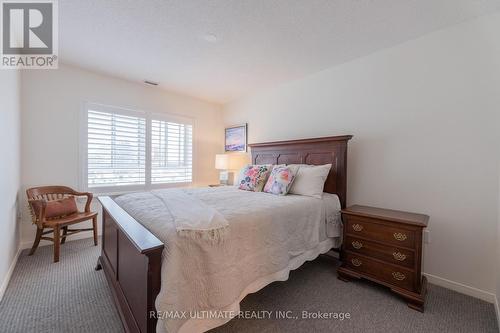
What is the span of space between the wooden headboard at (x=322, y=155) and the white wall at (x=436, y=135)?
212 mm

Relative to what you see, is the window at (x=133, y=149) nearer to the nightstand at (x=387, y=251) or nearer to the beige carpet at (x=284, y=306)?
the beige carpet at (x=284, y=306)

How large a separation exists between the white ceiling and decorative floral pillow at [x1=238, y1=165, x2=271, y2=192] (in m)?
1.38

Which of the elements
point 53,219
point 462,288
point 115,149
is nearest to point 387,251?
point 462,288

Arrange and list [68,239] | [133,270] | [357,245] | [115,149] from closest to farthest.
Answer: [133,270] → [357,245] → [68,239] → [115,149]

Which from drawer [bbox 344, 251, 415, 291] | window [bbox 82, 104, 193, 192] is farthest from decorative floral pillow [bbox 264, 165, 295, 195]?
window [bbox 82, 104, 193, 192]

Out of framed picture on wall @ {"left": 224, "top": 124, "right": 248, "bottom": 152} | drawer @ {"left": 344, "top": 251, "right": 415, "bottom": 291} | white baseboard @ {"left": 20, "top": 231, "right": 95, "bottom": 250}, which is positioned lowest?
white baseboard @ {"left": 20, "top": 231, "right": 95, "bottom": 250}

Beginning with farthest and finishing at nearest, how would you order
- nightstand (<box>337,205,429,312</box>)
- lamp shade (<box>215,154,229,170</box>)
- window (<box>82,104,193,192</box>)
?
lamp shade (<box>215,154,229,170</box>) < window (<box>82,104,193,192</box>) < nightstand (<box>337,205,429,312</box>)

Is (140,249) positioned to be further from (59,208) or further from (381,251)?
(59,208)

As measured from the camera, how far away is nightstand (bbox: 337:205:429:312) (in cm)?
173

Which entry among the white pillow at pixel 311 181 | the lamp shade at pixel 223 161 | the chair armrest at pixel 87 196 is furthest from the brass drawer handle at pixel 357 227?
the chair armrest at pixel 87 196

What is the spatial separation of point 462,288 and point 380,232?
2.96 ft

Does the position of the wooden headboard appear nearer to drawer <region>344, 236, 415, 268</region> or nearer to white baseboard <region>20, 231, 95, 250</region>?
drawer <region>344, 236, 415, 268</region>

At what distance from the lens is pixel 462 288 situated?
1.94 meters

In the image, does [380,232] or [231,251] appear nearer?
[231,251]
